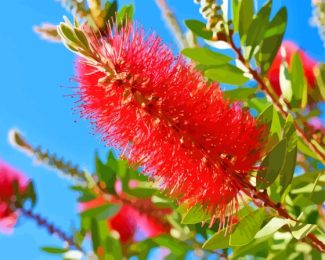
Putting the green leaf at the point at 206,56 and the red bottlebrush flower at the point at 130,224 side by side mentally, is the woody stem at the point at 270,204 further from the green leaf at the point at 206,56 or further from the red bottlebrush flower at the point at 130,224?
the red bottlebrush flower at the point at 130,224

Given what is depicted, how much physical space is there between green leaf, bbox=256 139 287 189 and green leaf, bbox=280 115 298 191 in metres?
0.04

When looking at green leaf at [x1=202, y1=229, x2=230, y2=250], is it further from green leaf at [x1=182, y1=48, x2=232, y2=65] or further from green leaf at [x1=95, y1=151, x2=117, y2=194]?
green leaf at [x1=95, y1=151, x2=117, y2=194]

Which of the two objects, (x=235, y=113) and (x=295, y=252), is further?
(x=295, y=252)

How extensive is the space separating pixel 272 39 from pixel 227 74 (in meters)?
0.12

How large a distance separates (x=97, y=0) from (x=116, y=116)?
0.41 meters

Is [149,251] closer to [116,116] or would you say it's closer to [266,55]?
[266,55]

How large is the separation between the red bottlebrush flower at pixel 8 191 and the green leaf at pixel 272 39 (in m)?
1.19

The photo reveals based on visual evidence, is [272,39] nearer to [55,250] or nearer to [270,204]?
[270,204]

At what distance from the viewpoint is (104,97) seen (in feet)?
3.28

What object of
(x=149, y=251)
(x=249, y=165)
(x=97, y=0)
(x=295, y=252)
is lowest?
(x=295, y=252)

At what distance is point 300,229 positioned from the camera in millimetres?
995

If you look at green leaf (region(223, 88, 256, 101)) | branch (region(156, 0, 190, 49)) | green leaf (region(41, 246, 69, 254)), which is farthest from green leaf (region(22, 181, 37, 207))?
green leaf (region(223, 88, 256, 101))

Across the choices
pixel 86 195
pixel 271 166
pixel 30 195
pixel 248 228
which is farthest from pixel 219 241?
pixel 30 195

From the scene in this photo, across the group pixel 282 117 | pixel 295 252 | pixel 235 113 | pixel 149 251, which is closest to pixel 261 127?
pixel 235 113
